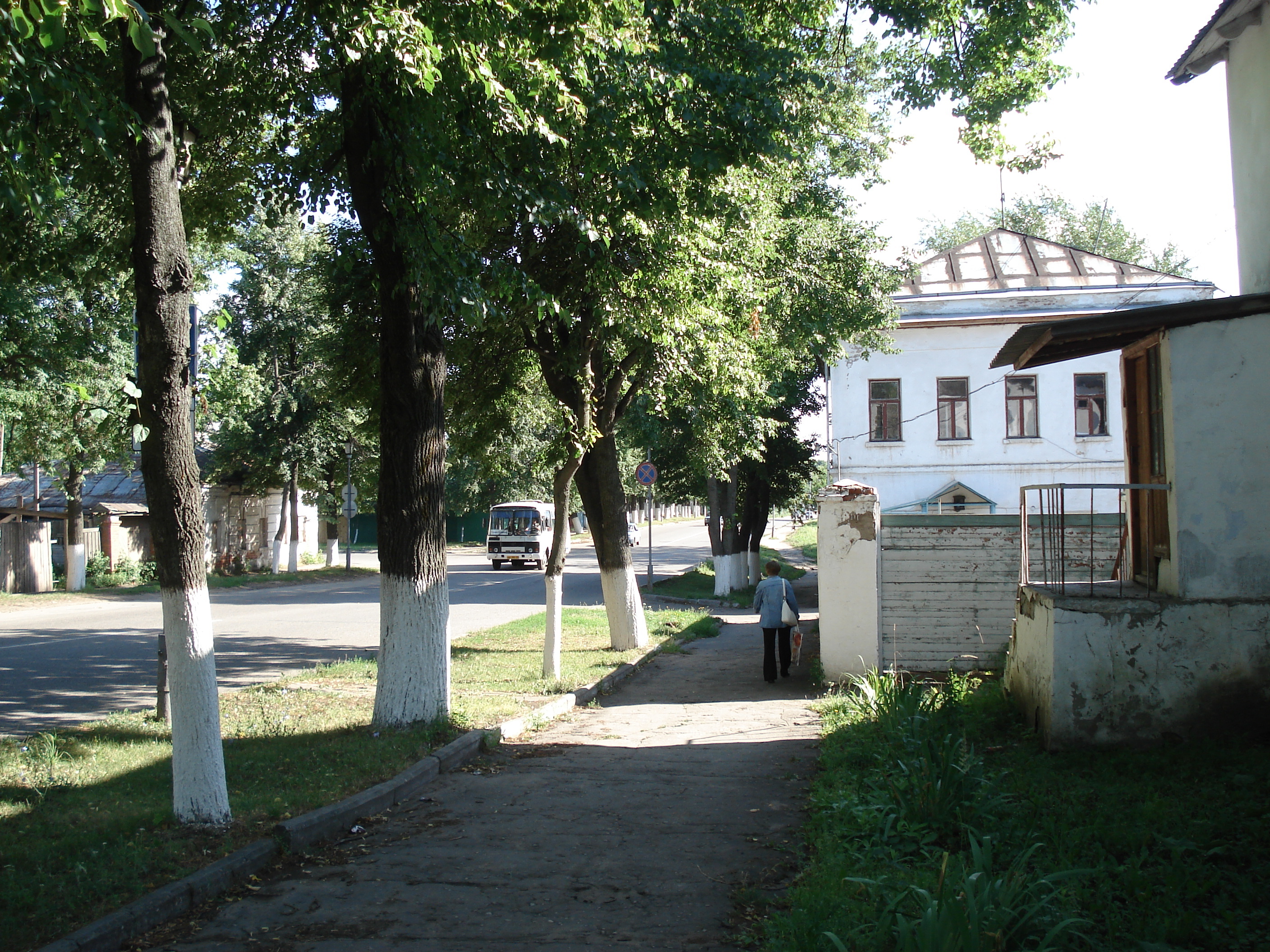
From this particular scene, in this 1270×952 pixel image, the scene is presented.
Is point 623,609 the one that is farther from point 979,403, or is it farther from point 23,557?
point 23,557

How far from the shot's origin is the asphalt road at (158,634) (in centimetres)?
1034

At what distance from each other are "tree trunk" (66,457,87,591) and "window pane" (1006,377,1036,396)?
24.0 m

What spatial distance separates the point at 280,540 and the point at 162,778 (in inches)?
1093

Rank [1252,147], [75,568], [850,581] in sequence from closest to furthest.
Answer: [1252,147] < [850,581] < [75,568]

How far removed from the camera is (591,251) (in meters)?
10.5

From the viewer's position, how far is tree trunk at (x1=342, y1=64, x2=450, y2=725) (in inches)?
323

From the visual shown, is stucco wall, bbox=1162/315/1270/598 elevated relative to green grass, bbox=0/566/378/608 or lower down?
elevated

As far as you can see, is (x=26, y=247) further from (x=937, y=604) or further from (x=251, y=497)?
(x=251, y=497)

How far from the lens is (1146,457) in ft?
27.6

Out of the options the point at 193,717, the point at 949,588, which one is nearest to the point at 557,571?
the point at 949,588

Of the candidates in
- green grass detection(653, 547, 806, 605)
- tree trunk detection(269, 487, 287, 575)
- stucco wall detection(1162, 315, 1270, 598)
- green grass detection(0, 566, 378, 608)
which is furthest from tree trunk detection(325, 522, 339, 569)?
stucco wall detection(1162, 315, 1270, 598)

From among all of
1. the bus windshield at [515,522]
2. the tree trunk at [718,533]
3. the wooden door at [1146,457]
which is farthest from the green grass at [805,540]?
the wooden door at [1146,457]

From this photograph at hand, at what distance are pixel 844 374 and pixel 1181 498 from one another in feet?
60.2

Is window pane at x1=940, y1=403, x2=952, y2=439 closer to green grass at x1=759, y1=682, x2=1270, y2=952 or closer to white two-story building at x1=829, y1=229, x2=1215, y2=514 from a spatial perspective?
white two-story building at x1=829, y1=229, x2=1215, y2=514
